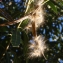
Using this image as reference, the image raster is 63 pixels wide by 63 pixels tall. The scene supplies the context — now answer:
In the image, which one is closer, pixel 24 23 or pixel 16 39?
pixel 16 39

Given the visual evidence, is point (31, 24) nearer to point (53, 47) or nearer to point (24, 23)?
point (24, 23)

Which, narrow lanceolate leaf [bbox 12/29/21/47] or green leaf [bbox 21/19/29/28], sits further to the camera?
green leaf [bbox 21/19/29/28]

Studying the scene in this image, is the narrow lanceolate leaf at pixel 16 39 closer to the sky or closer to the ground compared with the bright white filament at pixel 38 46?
closer to the sky

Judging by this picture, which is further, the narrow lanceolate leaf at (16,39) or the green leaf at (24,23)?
the green leaf at (24,23)

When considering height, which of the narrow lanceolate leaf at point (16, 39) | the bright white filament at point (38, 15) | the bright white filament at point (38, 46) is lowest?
the bright white filament at point (38, 46)

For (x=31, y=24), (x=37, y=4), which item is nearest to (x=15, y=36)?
(x=31, y=24)

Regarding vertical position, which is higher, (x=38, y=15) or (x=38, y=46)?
(x=38, y=15)

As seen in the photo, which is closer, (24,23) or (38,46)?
(38,46)

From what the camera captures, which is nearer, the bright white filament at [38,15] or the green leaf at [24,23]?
the bright white filament at [38,15]

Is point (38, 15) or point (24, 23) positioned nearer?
point (38, 15)

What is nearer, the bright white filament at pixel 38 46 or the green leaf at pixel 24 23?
the bright white filament at pixel 38 46

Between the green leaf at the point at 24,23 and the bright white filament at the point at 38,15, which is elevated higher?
the bright white filament at the point at 38,15

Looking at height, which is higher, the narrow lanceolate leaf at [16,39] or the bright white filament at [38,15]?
the bright white filament at [38,15]
